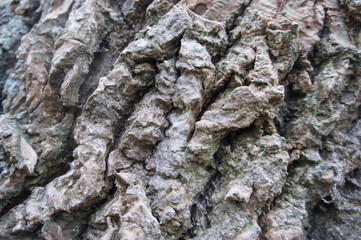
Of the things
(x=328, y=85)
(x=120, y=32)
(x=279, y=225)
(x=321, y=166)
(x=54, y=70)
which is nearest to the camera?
(x=279, y=225)

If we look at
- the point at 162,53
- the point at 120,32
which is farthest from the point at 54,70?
the point at 162,53

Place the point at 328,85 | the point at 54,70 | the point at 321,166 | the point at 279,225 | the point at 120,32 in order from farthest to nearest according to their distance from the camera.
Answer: the point at 120,32
the point at 54,70
the point at 328,85
the point at 321,166
the point at 279,225

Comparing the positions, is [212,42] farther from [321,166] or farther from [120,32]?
[321,166]

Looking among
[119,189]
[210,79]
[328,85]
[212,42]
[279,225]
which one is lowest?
[279,225]

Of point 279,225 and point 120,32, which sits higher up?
point 120,32

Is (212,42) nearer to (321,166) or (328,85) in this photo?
(328,85)

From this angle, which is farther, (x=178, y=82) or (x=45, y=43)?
(x=45, y=43)
